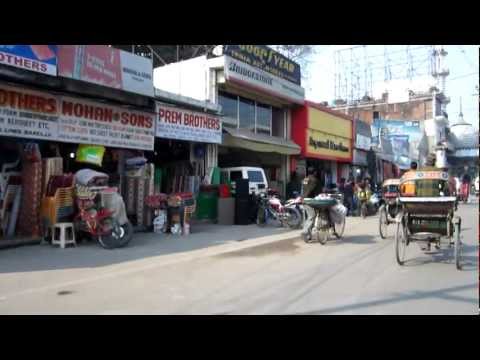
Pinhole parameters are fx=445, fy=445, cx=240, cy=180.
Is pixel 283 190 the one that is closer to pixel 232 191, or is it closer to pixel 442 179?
pixel 232 191

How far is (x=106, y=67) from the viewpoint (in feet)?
38.3

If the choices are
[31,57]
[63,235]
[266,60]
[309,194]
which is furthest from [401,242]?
[266,60]

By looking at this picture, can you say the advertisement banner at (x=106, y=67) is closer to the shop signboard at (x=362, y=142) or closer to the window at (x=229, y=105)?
the window at (x=229, y=105)

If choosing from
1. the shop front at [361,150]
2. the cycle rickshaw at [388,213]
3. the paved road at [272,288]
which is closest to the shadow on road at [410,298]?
the paved road at [272,288]

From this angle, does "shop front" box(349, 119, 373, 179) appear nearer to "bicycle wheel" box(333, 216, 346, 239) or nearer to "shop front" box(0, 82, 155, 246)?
"bicycle wheel" box(333, 216, 346, 239)

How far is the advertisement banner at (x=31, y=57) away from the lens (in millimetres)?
9172

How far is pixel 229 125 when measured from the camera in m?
18.8

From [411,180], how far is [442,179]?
0.57 metres

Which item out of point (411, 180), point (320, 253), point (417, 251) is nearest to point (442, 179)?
point (411, 180)

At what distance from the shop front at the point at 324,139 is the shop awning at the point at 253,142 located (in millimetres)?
2028

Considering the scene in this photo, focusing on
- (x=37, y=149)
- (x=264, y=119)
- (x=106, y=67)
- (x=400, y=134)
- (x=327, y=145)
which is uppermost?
(x=400, y=134)

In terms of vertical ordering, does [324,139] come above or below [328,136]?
below

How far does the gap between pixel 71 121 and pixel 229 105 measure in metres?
9.12

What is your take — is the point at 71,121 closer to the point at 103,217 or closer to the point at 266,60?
the point at 103,217
